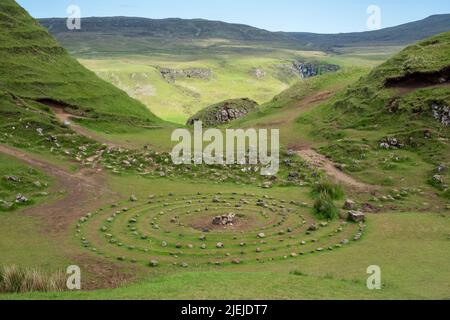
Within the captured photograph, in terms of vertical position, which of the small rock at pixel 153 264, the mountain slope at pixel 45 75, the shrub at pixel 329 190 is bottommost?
the small rock at pixel 153 264

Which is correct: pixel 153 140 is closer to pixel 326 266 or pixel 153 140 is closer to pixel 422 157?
pixel 422 157

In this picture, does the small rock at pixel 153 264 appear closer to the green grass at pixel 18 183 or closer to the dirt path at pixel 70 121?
the green grass at pixel 18 183

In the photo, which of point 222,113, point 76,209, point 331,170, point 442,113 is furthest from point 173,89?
point 76,209

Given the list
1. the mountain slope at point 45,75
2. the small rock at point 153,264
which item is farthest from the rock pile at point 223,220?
the mountain slope at point 45,75

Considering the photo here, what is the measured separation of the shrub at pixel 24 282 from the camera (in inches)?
824

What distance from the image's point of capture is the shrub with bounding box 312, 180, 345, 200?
40094 millimetres

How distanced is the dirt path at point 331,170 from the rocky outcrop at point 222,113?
32101 mm

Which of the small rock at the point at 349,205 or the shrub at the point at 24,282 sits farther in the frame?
the small rock at the point at 349,205

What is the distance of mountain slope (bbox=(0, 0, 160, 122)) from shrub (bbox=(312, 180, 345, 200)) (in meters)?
35.0

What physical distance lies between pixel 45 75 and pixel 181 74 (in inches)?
4987

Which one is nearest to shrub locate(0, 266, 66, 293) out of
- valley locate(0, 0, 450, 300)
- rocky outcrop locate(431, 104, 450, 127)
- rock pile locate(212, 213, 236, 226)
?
valley locate(0, 0, 450, 300)

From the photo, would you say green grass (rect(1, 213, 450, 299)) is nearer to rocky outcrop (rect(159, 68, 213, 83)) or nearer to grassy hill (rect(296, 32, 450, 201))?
grassy hill (rect(296, 32, 450, 201))

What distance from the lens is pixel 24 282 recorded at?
2106 centimetres
